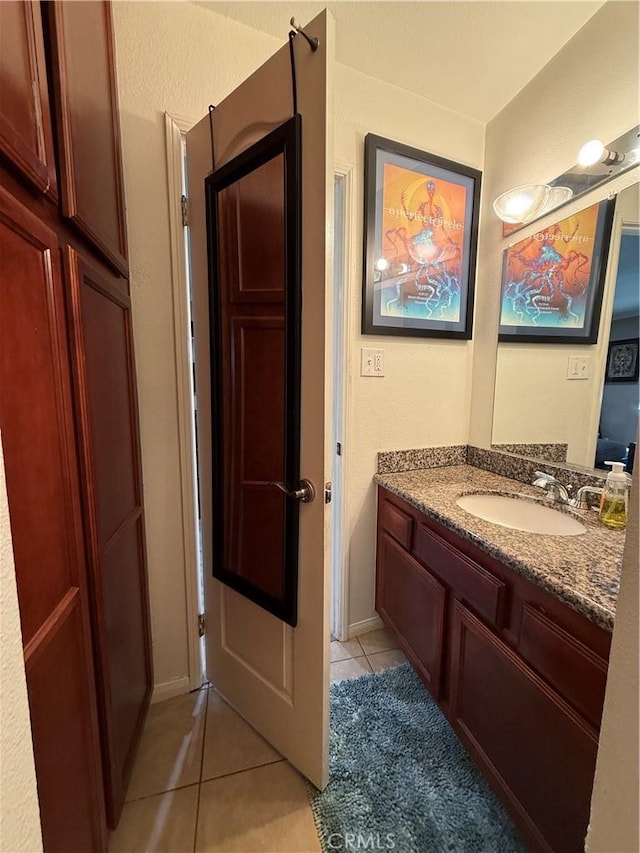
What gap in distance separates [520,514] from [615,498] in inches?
12.8

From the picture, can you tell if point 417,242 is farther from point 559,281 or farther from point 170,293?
point 170,293

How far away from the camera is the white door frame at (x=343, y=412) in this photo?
151 centimetres

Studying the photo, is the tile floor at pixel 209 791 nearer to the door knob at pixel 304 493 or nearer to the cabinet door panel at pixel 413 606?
the cabinet door panel at pixel 413 606

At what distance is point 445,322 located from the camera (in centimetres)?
174

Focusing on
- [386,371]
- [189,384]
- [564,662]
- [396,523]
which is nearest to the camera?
[564,662]

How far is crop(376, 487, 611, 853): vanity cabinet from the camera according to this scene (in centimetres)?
76

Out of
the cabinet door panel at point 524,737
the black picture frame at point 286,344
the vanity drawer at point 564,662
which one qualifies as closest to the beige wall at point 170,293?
the black picture frame at point 286,344

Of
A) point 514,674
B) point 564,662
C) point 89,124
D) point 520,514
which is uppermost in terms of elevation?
point 89,124

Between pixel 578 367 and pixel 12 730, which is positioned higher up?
pixel 578 367

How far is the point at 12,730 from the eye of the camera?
0.38m

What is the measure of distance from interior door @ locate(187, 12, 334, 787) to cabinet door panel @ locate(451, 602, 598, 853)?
464 millimetres

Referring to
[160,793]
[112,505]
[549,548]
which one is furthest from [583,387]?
[160,793]

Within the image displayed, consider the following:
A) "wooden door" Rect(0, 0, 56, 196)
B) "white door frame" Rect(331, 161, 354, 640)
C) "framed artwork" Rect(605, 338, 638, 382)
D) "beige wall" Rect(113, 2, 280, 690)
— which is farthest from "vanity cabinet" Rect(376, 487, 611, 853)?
"wooden door" Rect(0, 0, 56, 196)

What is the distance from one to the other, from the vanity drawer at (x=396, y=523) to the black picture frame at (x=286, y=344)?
59 centimetres
